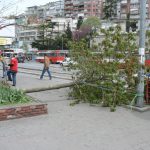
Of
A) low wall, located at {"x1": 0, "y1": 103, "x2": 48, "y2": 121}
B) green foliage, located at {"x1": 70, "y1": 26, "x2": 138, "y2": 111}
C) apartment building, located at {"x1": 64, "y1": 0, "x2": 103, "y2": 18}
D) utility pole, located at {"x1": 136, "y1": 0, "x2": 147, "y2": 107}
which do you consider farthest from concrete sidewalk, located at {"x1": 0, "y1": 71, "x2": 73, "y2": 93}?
apartment building, located at {"x1": 64, "y1": 0, "x2": 103, "y2": 18}

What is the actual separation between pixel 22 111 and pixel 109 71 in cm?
414

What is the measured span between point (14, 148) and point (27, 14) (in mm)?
5155

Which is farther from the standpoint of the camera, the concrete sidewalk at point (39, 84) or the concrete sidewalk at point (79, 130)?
the concrete sidewalk at point (39, 84)

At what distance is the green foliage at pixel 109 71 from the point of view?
12.1 metres

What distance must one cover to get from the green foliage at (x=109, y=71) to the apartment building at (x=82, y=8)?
128 m

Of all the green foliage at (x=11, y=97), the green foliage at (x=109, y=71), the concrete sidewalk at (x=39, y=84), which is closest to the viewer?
the green foliage at (x=11, y=97)

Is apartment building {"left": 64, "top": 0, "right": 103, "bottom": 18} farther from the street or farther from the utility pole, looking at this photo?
the street

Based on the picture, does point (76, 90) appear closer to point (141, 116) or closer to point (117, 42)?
point (117, 42)

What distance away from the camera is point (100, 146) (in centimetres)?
730

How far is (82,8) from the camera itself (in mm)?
147000

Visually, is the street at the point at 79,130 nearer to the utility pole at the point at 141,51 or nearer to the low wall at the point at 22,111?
the low wall at the point at 22,111

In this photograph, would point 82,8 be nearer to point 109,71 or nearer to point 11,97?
point 109,71

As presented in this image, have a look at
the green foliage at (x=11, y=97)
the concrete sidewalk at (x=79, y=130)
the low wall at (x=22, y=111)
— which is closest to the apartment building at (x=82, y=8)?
the green foliage at (x=11, y=97)

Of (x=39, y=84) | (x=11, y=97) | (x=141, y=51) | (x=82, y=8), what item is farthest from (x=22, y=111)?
(x=82, y=8)
